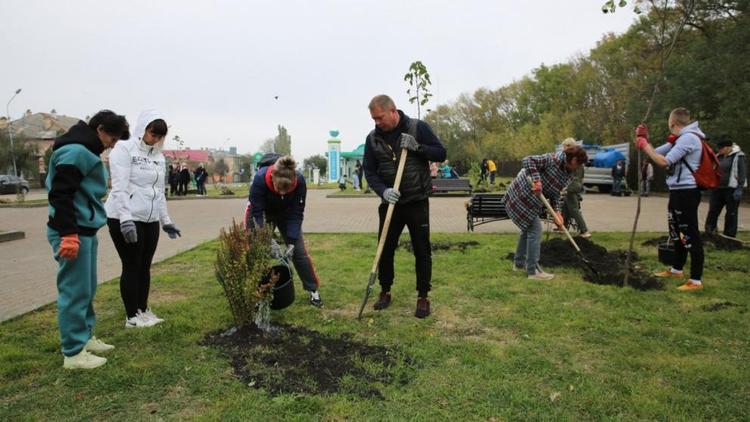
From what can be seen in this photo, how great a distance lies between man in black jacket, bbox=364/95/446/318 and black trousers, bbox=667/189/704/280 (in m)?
2.95

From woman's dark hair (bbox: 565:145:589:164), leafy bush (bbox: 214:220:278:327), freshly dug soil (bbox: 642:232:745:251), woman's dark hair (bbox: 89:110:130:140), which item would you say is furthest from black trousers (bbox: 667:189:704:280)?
woman's dark hair (bbox: 89:110:130:140)

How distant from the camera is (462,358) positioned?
364 centimetres

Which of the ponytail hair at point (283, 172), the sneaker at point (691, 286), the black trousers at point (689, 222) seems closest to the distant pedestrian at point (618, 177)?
the black trousers at point (689, 222)

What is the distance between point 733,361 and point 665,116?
2114 centimetres

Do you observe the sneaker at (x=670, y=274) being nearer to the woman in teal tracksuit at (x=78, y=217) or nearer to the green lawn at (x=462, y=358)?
the green lawn at (x=462, y=358)

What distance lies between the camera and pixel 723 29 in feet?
65.4

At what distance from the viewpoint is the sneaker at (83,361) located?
353 cm

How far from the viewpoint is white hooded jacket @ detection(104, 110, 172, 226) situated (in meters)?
4.08

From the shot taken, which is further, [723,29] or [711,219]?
[723,29]

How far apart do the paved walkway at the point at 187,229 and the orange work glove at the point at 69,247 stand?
2.11m

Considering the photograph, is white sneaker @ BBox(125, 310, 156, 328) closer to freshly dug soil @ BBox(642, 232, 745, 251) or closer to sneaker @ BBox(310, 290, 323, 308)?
sneaker @ BBox(310, 290, 323, 308)

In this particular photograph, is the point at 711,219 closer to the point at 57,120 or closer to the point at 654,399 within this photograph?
the point at 654,399

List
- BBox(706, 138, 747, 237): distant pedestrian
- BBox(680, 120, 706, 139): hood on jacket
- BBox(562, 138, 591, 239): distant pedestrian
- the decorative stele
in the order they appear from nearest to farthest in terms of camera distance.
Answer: BBox(680, 120, 706, 139): hood on jacket < BBox(706, 138, 747, 237): distant pedestrian < BBox(562, 138, 591, 239): distant pedestrian < the decorative stele

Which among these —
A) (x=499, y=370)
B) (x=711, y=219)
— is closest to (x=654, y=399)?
(x=499, y=370)
